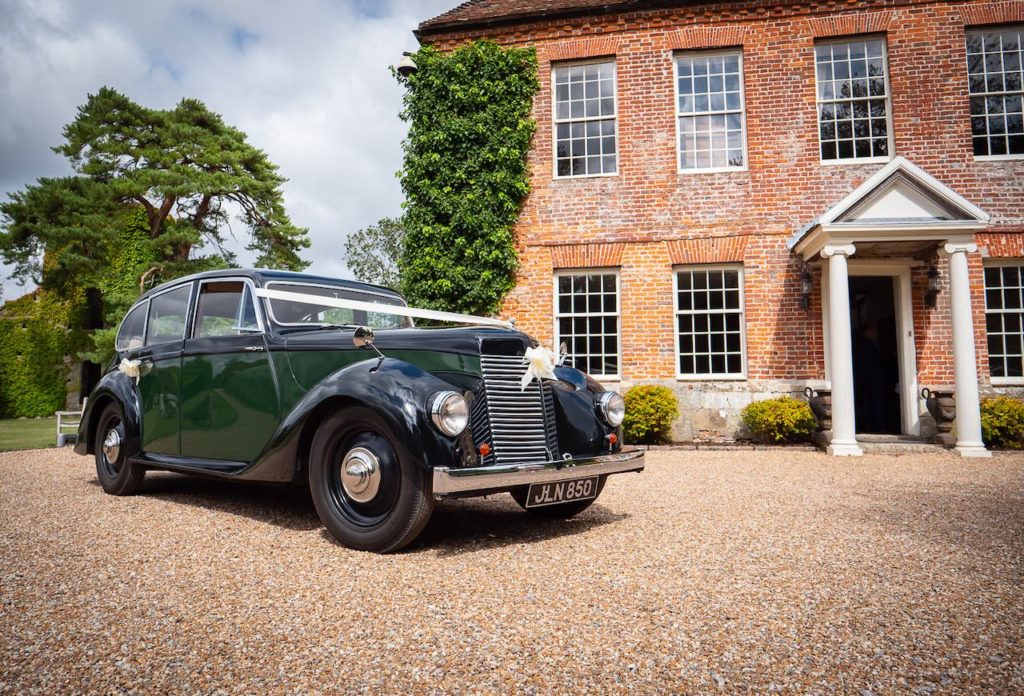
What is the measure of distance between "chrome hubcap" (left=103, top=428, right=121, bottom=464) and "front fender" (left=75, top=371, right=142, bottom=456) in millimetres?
155

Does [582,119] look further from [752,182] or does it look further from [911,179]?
[911,179]

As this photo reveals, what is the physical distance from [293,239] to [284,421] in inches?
804

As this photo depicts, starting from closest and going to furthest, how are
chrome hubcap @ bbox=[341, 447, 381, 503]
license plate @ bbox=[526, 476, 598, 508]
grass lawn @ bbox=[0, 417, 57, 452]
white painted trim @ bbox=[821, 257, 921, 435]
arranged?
chrome hubcap @ bbox=[341, 447, 381, 503] < license plate @ bbox=[526, 476, 598, 508] < white painted trim @ bbox=[821, 257, 921, 435] < grass lawn @ bbox=[0, 417, 57, 452]

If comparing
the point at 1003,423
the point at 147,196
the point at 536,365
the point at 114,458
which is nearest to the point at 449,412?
the point at 536,365

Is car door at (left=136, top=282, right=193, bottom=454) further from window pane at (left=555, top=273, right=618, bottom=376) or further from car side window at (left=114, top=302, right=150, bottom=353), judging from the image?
window pane at (left=555, top=273, right=618, bottom=376)

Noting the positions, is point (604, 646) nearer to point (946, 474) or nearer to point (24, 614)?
point (24, 614)

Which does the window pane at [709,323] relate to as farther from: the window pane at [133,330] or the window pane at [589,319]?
the window pane at [133,330]

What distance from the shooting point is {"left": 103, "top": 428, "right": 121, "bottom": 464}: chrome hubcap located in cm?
559

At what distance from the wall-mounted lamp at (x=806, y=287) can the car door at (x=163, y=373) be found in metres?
8.84

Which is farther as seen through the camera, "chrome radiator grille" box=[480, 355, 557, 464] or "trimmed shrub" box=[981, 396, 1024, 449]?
"trimmed shrub" box=[981, 396, 1024, 449]

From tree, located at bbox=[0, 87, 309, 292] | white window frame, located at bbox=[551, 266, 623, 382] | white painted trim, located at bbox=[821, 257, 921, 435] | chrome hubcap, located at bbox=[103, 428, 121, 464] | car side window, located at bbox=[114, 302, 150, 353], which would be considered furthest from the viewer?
tree, located at bbox=[0, 87, 309, 292]

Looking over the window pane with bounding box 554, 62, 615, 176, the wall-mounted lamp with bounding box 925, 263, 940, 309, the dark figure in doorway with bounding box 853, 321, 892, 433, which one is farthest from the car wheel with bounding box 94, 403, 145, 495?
the wall-mounted lamp with bounding box 925, 263, 940, 309

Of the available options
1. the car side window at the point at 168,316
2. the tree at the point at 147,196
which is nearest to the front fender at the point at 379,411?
the car side window at the point at 168,316

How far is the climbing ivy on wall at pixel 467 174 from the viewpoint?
35.4 ft
